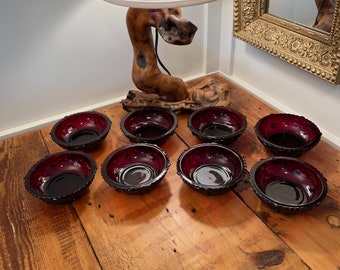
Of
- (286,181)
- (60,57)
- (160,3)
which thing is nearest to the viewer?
(160,3)

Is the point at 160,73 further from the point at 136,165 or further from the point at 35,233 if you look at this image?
the point at 35,233

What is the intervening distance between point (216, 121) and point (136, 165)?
0.80 ft

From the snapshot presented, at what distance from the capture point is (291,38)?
84 centimetres

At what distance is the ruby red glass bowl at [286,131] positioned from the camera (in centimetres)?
78

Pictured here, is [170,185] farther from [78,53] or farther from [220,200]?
[78,53]

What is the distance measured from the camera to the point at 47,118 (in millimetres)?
1002

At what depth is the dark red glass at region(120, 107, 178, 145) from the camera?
861mm

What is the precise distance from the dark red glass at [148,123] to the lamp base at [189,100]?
1.1 inches

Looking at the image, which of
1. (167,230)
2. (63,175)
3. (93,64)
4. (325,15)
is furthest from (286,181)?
(93,64)

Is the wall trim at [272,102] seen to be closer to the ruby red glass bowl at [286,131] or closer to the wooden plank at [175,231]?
the ruby red glass bowl at [286,131]

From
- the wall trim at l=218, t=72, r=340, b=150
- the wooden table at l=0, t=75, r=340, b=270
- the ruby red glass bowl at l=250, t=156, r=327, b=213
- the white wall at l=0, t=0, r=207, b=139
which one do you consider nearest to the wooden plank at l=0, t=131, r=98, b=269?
the wooden table at l=0, t=75, r=340, b=270

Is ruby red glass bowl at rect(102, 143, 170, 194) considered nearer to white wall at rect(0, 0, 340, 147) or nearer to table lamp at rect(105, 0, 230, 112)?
Answer: table lamp at rect(105, 0, 230, 112)

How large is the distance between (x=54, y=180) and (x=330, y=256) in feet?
1.80

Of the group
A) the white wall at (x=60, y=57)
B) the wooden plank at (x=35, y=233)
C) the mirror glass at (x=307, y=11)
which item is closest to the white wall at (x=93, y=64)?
the white wall at (x=60, y=57)
